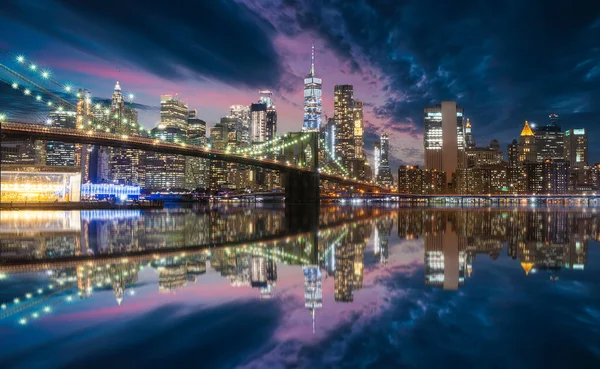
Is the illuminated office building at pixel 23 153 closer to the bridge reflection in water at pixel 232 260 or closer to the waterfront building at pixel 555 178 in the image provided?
the bridge reflection in water at pixel 232 260

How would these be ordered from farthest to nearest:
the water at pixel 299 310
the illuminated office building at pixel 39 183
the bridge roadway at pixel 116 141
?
the illuminated office building at pixel 39 183 → the bridge roadway at pixel 116 141 → the water at pixel 299 310

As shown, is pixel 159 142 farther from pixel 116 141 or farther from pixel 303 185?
pixel 303 185

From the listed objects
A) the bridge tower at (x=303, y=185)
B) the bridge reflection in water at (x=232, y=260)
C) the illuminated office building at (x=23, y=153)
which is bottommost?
the bridge reflection in water at (x=232, y=260)

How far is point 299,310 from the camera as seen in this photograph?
7191mm

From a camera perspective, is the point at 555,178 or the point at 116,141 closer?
the point at 116,141

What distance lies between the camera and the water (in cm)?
513

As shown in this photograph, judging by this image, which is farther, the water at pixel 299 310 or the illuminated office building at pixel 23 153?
the illuminated office building at pixel 23 153

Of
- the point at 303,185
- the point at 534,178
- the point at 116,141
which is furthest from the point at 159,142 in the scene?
the point at 534,178

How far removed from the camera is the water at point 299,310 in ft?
16.8

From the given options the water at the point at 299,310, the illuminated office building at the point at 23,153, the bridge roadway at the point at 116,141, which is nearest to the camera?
the water at the point at 299,310

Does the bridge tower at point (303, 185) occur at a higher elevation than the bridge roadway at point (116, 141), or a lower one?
lower

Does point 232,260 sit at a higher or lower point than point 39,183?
lower

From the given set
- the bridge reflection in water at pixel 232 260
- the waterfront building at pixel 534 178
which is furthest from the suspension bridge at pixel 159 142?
the waterfront building at pixel 534 178

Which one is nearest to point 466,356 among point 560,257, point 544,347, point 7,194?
point 544,347
